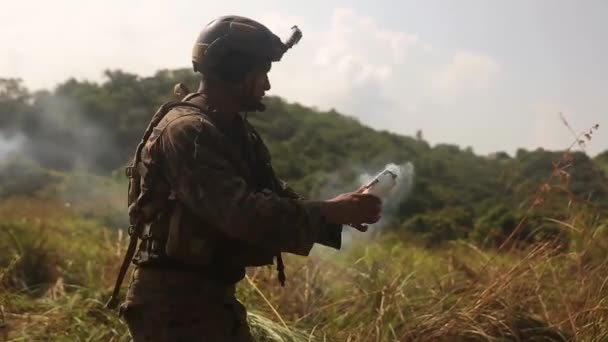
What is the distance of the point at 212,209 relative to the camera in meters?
2.42

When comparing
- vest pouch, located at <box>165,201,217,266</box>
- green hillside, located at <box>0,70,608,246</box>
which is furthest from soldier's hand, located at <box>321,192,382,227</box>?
green hillside, located at <box>0,70,608,246</box>

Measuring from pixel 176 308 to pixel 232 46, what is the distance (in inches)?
33.7

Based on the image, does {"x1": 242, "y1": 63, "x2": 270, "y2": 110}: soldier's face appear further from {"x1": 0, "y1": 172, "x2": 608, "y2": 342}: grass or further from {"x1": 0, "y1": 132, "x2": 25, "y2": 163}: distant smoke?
{"x1": 0, "y1": 132, "x2": 25, "y2": 163}: distant smoke

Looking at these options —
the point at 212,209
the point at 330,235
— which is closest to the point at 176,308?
the point at 212,209

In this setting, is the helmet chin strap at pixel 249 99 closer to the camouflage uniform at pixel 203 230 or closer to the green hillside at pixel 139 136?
the camouflage uniform at pixel 203 230

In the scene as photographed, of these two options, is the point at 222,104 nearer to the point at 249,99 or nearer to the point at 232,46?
the point at 249,99

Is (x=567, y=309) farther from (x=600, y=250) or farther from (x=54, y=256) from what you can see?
(x=54, y=256)

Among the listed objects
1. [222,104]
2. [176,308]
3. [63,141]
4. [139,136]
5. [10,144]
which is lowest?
[176,308]

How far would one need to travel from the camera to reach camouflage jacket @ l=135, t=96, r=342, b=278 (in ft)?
7.96

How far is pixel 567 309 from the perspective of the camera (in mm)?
4902

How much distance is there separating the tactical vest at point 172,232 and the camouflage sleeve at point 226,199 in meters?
0.07

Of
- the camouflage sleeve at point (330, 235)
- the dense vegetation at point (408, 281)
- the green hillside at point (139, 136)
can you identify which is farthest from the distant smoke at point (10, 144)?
the camouflage sleeve at point (330, 235)

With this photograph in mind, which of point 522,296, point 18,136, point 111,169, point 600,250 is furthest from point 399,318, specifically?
point 18,136

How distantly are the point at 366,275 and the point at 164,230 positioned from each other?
10.1 ft
